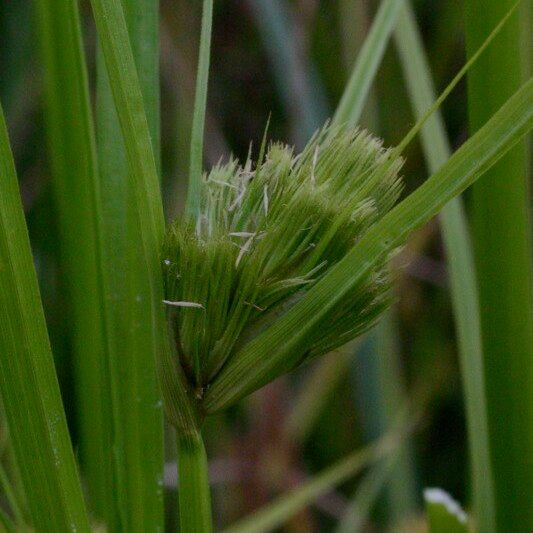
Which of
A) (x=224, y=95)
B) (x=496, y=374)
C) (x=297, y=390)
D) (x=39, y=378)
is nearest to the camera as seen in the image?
(x=39, y=378)

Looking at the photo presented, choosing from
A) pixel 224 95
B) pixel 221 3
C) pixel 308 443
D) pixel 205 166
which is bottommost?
pixel 308 443

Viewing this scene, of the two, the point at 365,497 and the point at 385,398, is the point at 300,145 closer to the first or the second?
the point at 385,398

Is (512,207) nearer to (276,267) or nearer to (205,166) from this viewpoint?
(276,267)

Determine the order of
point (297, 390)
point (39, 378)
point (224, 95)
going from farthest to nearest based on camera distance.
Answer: point (224, 95) → point (297, 390) → point (39, 378)

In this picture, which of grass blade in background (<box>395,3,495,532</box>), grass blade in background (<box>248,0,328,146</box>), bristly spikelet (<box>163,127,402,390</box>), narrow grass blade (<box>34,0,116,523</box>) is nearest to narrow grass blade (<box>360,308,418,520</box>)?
grass blade in background (<box>248,0,328,146</box>)

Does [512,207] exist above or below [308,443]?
above

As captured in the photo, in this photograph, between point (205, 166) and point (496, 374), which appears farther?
point (205, 166)

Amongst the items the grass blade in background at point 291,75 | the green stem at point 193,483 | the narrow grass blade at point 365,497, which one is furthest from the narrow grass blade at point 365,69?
the grass blade in background at point 291,75

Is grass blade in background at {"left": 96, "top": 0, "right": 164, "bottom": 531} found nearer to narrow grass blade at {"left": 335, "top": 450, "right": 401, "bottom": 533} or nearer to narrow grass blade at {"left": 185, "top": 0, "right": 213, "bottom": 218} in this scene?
narrow grass blade at {"left": 185, "top": 0, "right": 213, "bottom": 218}

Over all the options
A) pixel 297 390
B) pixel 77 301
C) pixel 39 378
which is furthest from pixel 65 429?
pixel 297 390
